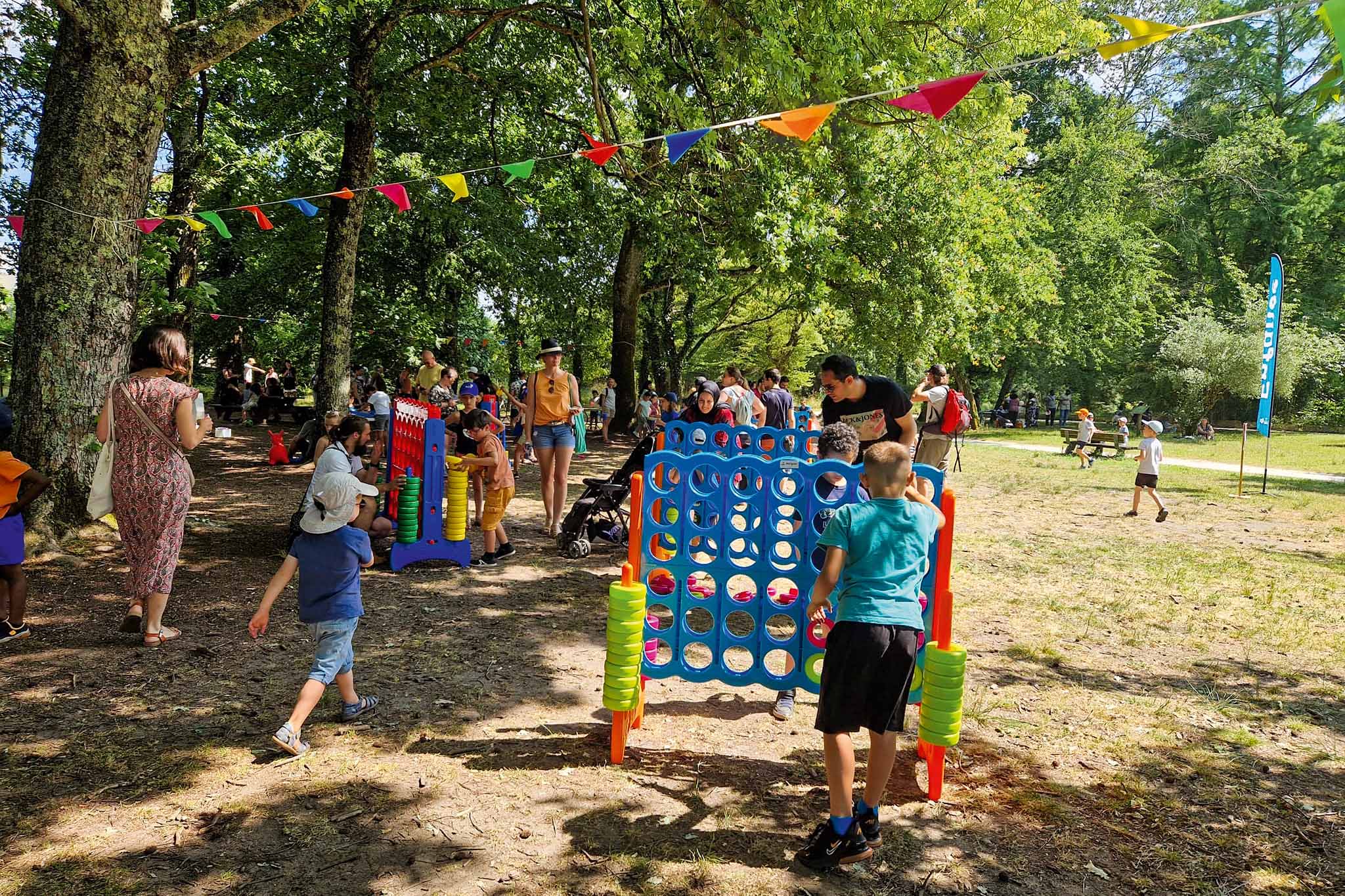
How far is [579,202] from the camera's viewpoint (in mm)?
16547

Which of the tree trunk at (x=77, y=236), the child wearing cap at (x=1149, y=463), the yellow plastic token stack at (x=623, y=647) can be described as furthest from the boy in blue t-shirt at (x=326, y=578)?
the child wearing cap at (x=1149, y=463)

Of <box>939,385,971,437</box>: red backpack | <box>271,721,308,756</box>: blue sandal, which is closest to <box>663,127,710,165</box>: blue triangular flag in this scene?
<box>939,385,971,437</box>: red backpack

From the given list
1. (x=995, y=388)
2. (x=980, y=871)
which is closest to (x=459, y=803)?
(x=980, y=871)

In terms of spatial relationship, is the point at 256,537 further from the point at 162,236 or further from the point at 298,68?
the point at 298,68

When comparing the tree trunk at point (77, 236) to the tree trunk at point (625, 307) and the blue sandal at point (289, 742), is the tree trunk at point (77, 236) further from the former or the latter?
the tree trunk at point (625, 307)

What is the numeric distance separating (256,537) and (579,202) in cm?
1057

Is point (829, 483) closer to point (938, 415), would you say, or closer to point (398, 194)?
point (938, 415)

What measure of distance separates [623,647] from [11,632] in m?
3.91

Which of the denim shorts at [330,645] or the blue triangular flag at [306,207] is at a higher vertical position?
the blue triangular flag at [306,207]

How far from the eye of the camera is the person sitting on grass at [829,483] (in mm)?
3936

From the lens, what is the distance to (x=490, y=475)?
7414 mm

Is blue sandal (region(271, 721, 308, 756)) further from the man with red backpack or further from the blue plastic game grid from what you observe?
the man with red backpack

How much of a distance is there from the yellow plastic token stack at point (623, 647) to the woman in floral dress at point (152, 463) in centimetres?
301

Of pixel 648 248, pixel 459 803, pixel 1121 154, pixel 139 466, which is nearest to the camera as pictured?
pixel 459 803
